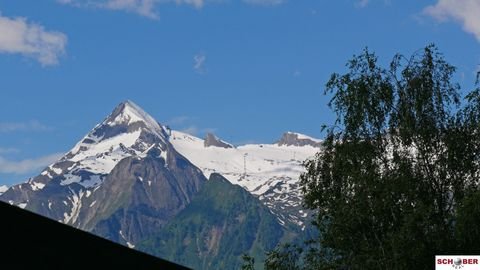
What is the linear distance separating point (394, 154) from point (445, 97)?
16.3ft

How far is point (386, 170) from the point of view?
55.5 m

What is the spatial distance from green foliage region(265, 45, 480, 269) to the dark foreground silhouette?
33.3m

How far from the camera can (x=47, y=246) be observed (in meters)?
16.4

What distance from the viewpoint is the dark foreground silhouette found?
15578mm

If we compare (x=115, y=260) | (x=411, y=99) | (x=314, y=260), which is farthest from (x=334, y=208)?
(x=115, y=260)

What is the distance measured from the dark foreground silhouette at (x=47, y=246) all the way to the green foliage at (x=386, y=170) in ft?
109

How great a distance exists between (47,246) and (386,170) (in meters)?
40.9

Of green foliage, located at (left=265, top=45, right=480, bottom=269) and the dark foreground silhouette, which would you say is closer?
the dark foreground silhouette

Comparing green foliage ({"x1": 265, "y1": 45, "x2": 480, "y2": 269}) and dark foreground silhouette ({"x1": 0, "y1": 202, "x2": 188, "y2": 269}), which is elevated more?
green foliage ({"x1": 265, "y1": 45, "x2": 480, "y2": 269})

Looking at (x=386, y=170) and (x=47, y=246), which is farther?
(x=386, y=170)

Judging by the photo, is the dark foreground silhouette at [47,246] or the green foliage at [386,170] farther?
the green foliage at [386,170]

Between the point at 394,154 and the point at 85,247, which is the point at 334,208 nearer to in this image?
the point at 394,154

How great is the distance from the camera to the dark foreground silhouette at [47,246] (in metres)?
15.6

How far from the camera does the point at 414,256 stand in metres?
48.6
